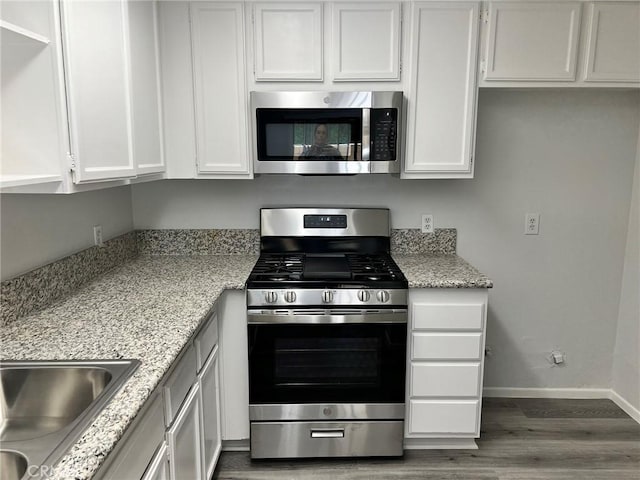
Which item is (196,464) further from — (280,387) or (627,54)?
(627,54)

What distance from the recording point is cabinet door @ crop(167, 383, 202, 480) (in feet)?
4.94

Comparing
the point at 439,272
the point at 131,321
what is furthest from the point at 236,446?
the point at 439,272

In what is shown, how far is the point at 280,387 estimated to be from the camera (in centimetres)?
224

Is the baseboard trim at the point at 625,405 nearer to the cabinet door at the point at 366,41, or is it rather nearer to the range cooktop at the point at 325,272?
the range cooktop at the point at 325,272

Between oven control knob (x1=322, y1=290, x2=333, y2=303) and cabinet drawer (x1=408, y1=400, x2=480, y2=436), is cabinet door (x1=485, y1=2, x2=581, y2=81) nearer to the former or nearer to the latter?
oven control knob (x1=322, y1=290, x2=333, y2=303)

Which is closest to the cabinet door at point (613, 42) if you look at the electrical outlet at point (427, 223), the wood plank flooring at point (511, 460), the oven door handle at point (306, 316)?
the electrical outlet at point (427, 223)

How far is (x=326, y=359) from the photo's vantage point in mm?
2223

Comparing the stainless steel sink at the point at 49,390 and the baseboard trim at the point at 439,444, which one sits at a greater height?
the stainless steel sink at the point at 49,390

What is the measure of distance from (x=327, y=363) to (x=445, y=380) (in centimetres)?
59

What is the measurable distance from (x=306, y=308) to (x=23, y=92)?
135 centimetres

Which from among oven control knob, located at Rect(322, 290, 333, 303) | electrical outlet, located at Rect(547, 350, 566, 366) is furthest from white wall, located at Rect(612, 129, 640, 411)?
oven control knob, located at Rect(322, 290, 333, 303)

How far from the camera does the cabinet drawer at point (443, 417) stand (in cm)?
232

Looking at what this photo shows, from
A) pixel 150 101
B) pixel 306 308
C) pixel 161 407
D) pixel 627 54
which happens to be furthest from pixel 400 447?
pixel 627 54

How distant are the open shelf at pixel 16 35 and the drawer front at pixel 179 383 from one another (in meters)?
1.04
